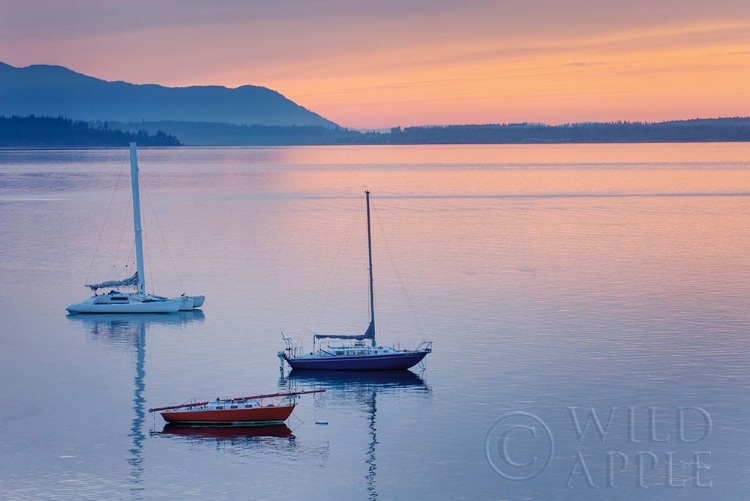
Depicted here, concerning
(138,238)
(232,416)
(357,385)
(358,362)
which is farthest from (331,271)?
(232,416)

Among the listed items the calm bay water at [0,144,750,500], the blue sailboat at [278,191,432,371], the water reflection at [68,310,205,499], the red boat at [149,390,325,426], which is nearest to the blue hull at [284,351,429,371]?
the blue sailboat at [278,191,432,371]

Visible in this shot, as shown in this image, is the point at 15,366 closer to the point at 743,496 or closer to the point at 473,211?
the point at 743,496

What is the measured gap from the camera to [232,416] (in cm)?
4312

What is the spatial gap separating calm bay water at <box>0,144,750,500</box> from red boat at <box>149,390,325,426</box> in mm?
582

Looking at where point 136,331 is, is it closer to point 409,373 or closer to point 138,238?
point 138,238

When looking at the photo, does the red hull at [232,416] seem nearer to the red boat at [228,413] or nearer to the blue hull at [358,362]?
the red boat at [228,413]

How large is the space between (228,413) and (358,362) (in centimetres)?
1020

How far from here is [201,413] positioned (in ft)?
141

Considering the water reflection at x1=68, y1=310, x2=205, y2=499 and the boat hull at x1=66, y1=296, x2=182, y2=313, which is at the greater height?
the boat hull at x1=66, y1=296, x2=182, y2=313

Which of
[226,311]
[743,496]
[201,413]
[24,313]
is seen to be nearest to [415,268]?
[226,311]

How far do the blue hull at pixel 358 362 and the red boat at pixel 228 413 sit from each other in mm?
8031

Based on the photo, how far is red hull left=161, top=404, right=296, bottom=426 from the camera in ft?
141

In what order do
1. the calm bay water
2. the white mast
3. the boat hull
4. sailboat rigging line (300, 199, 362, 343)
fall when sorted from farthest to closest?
the white mast < the boat hull < sailboat rigging line (300, 199, 362, 343) < the calm bay water

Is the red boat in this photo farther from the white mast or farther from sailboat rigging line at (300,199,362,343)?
the white mast
